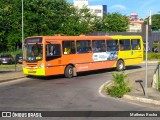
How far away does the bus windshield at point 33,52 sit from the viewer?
2314cm

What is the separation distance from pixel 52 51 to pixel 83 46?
3236 mm

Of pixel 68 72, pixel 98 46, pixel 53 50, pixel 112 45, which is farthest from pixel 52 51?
pixel 112 45

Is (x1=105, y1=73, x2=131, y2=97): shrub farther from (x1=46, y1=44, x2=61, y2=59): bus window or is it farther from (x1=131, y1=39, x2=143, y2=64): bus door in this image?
(x1=131, y1=39, x2=143, y2=64): bus door

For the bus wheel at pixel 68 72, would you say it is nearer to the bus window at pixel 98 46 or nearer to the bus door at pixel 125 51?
the bus window at pixel 98 46

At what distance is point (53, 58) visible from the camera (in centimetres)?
2341

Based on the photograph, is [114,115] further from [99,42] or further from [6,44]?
[6,44]

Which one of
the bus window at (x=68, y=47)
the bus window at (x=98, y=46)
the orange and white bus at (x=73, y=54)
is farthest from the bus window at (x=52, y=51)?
the bus window at (x=98, y=46)

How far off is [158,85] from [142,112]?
5025 millimetres

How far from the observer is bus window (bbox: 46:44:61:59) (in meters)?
23.2

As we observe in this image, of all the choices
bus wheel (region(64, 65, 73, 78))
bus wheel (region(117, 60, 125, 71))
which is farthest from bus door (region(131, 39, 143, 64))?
bus wheel (region(64, 65, 73, 78))

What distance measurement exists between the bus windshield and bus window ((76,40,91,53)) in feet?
10.6

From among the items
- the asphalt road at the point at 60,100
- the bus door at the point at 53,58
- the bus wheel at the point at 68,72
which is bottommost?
the asphalt road at the point at 60,100

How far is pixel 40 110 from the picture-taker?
39.3ft

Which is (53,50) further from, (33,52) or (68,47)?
(68,47)
